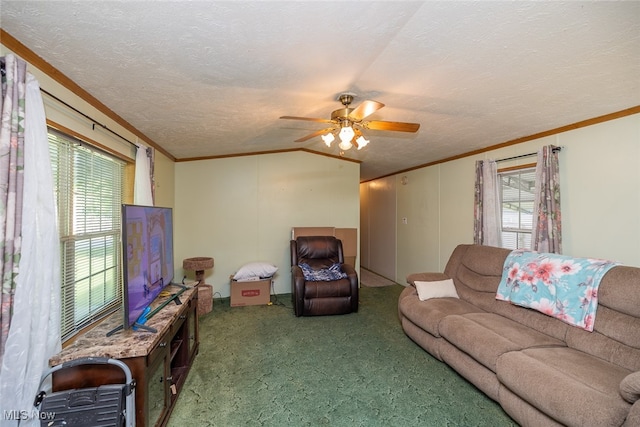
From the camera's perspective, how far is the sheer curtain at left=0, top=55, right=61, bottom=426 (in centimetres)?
127

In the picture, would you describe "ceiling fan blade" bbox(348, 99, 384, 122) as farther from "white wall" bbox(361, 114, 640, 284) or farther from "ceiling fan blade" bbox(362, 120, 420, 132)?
"white wall" bbox(361, 114, 640, 284)

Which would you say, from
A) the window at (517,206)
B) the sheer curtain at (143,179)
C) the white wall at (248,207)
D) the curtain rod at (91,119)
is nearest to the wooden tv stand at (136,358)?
the sheer curtain at (143,179)

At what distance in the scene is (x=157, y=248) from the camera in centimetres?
220

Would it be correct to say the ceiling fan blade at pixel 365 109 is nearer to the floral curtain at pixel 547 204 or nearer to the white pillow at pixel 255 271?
the floral curtain at pixel 547 204

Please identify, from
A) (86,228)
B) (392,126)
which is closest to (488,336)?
(392,126)

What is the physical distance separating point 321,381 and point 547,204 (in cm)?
271

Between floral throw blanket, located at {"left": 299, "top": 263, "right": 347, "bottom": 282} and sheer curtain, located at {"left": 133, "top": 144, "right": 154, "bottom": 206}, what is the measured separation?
204 centimetres

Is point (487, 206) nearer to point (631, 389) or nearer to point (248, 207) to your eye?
point (631, 389)

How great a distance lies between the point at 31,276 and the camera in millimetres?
1357

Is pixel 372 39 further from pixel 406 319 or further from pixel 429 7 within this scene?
pixel 406 319

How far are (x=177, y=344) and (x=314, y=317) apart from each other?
1.79 meters

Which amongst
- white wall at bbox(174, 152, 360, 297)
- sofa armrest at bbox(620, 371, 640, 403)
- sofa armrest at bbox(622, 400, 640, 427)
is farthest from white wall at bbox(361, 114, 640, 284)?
white wall at bbox(174, 152, 360, 297)

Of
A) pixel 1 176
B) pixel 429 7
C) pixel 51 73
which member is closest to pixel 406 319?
pixel 429 7

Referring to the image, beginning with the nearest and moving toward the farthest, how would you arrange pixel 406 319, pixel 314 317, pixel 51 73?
pixel 51 73
pixel 406 319
pixel 314 317
